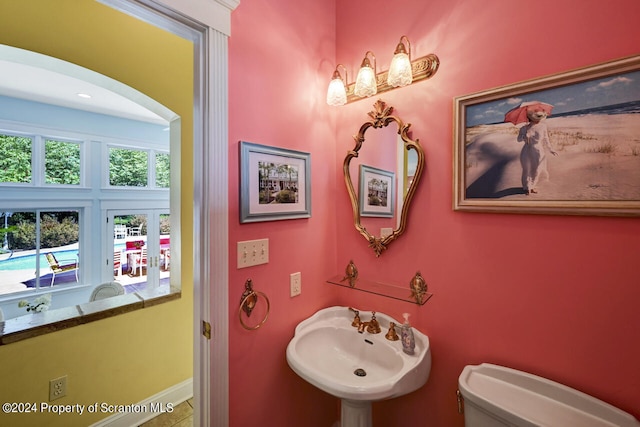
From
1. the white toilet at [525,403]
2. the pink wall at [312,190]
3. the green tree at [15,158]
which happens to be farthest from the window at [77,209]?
the white toilet at [525,403]

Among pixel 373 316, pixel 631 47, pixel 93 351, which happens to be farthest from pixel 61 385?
pixel 631 47

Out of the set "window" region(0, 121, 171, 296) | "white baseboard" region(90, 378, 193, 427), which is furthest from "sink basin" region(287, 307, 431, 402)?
"window" region(0, 121, 171, 296)

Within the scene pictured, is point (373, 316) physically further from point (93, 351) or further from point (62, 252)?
point (62, 252)

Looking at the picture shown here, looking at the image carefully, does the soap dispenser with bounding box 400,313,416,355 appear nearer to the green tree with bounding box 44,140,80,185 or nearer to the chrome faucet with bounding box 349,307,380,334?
the chrome faucet with bounding box 349,307,380,334

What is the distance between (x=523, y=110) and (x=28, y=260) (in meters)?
5.12

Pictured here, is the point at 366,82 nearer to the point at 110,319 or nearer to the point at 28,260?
the point at 110,319

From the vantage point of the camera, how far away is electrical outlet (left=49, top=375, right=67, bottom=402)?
155 cm

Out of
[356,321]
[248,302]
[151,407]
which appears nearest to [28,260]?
[151,407]

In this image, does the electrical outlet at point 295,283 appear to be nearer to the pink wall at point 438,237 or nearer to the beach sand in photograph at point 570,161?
the pink wall at point 438,237

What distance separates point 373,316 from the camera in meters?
1.40

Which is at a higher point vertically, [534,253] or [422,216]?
[422,216]

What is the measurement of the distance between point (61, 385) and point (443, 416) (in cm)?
213

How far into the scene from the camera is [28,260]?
3359 millimetres

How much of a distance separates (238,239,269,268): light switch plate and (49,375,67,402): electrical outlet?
1.47 metres
